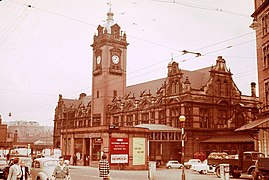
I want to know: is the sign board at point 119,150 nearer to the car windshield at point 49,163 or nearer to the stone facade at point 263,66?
the stone facade at point 263,66

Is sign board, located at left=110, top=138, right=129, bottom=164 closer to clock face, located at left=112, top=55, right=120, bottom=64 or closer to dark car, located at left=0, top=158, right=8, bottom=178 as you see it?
dark car, located at left=0, top=158, right=8, bottom=178

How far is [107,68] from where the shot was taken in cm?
7088

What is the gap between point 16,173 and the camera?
13.2 m

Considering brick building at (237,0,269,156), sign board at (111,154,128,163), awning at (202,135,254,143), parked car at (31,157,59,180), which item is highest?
brick building at (237,0,269,156)

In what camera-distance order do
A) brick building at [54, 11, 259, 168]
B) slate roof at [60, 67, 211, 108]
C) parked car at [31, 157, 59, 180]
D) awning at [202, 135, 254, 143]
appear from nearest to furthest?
parked car at [31, 157, 59, 180] < brick building at [54, 11, 259, 168] < awning at [202, 135, 254, 143] < slate roof at [60, 67, 211, 108]

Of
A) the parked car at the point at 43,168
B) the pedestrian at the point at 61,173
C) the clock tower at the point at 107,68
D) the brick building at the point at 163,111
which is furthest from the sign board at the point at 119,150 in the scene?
the clock tower at the point at 107,68

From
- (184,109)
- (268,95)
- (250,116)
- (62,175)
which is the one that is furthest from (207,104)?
(62,175)

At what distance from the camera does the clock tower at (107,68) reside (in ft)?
234

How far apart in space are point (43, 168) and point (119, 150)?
23371mm

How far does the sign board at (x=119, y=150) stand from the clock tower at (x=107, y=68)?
30467mm

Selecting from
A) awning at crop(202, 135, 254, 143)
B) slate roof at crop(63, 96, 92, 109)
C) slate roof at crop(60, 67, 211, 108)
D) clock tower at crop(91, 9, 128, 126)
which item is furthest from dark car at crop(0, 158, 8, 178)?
slate roof at crop(63, 96, 92, 109)

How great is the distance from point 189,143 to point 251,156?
23.8 meters

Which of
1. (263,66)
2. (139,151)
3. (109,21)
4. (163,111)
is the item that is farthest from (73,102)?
(263,66)

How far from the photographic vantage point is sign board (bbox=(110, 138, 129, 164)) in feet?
135
